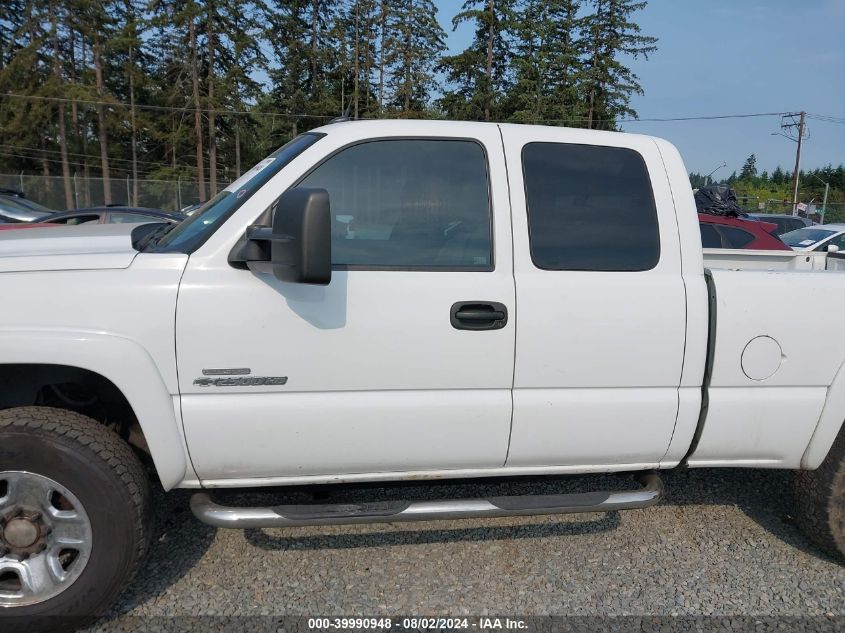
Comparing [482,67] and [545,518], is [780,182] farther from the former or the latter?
[545,518]

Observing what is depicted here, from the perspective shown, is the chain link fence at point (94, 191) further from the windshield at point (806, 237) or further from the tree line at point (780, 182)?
the tree line at point (780, 182)

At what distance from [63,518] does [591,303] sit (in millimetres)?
2229

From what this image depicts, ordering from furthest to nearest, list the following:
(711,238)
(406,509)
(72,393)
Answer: (711,238), (72,393), (406,509)

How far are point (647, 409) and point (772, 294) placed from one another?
73 centimetres

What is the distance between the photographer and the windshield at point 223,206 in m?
2.52

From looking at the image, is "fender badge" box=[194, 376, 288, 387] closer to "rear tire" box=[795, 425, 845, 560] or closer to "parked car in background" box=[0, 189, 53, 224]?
"rear tire" box=[795, 425, 845, 560]

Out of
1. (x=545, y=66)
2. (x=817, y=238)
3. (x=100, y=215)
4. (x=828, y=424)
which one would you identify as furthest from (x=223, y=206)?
(x=545, y=66)

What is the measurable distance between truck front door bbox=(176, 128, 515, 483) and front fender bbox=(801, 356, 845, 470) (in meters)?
→ 1.43

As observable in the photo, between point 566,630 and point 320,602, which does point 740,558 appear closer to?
point 566,630

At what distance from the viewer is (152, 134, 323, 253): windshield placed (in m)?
2.52

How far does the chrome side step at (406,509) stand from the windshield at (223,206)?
3.45 ft

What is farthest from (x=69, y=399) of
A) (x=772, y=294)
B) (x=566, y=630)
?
(x=772, y=294)

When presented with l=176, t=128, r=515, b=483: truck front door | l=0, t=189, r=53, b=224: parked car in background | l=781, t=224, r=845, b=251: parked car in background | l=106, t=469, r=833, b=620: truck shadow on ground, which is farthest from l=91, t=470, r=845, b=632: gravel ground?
l=0, t=189, r=53, b=224: parked car in background

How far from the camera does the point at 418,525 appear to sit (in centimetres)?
334
